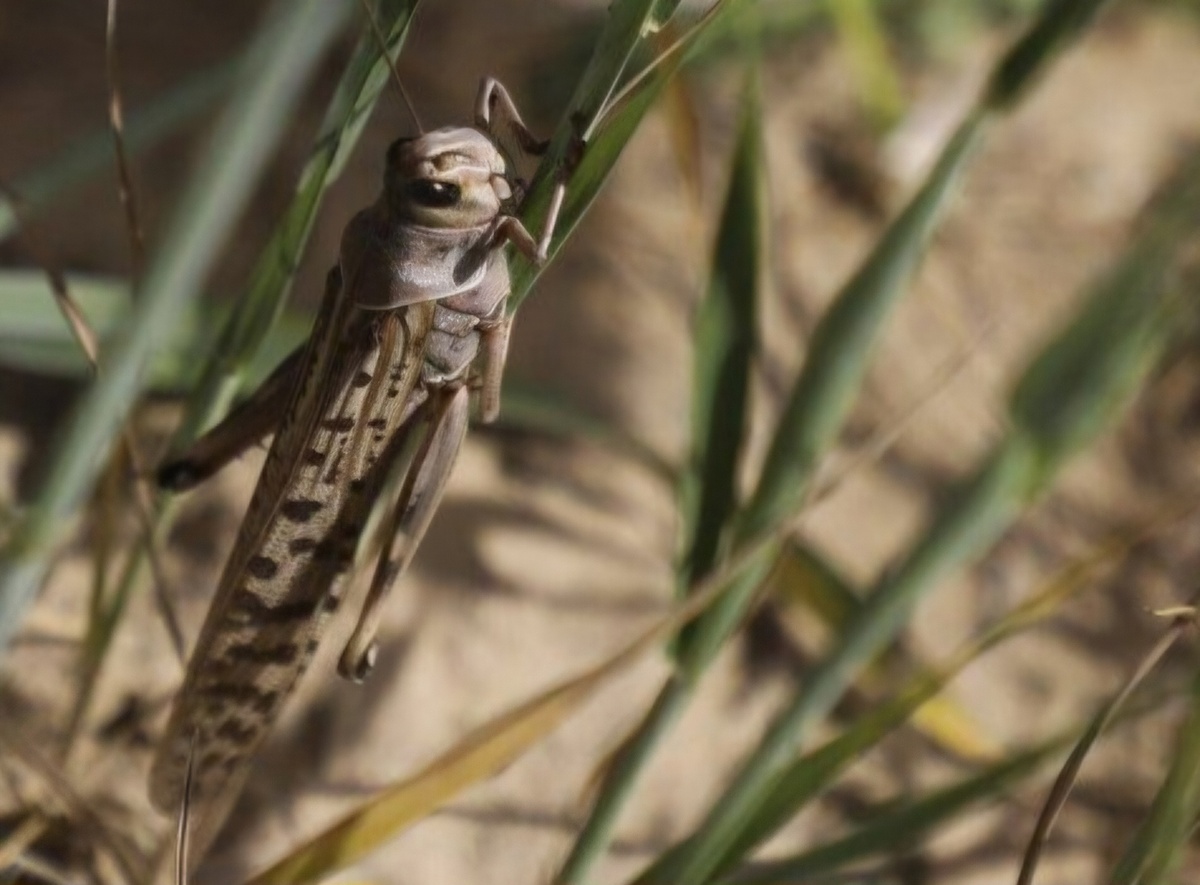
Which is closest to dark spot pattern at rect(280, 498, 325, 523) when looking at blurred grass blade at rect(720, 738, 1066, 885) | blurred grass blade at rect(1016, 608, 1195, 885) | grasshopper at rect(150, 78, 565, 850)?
grasshopper at rect(150, 78, 565, 850)

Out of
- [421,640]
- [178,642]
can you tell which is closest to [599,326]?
[421,640]

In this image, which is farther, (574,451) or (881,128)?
(881,128)

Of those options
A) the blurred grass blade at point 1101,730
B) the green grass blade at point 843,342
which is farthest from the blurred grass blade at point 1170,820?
the green grass blade at point 843,342

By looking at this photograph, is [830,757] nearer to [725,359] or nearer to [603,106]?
[725,359]

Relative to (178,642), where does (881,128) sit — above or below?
above

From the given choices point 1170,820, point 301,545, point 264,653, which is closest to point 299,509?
point 301,545

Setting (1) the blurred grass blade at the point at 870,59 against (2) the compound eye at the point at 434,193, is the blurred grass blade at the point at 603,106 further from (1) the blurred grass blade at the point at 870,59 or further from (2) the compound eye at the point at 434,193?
(1) the blurred grass blade at the point at 870,59

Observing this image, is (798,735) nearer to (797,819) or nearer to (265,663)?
(265,663)
